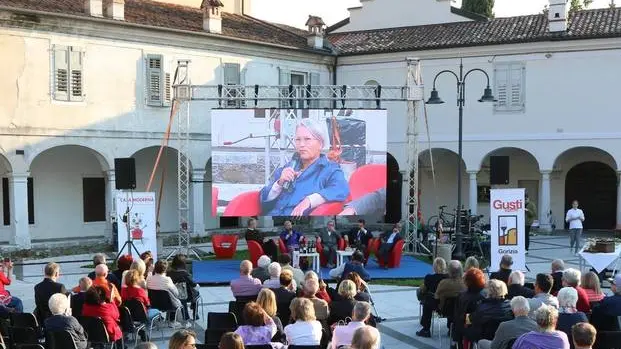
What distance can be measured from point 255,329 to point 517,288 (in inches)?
148

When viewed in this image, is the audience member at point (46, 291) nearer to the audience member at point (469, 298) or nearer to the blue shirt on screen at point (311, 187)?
the audience member at point (469, 298)

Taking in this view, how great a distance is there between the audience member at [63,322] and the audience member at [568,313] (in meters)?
5.31

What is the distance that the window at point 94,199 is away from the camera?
2497 cm

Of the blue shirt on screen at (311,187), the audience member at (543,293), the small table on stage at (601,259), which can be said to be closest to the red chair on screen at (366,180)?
the blue shirt on screen at (311,187)

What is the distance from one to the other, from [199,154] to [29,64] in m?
6.69

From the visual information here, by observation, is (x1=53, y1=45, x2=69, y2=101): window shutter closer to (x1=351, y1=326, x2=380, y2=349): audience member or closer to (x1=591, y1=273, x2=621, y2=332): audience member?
(x1=591, y1=273, x2=621, y2=332): audience member

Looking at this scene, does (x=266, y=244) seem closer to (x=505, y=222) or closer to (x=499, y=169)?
(x=499, y=169)

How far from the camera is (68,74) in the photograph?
21.6 metres

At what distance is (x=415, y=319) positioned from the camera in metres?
12.2

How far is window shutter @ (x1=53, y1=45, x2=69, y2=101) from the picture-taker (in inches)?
841

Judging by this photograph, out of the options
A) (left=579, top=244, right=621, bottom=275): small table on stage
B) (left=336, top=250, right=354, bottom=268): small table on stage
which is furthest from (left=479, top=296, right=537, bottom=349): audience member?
(left=336, top=250, right=354, bottom=268): small table on stage

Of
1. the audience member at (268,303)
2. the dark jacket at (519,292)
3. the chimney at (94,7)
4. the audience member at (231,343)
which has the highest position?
the chimney at (94,7)

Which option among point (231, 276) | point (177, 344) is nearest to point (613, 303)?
point (177, 344)

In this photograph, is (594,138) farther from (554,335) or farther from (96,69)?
(554,335)
